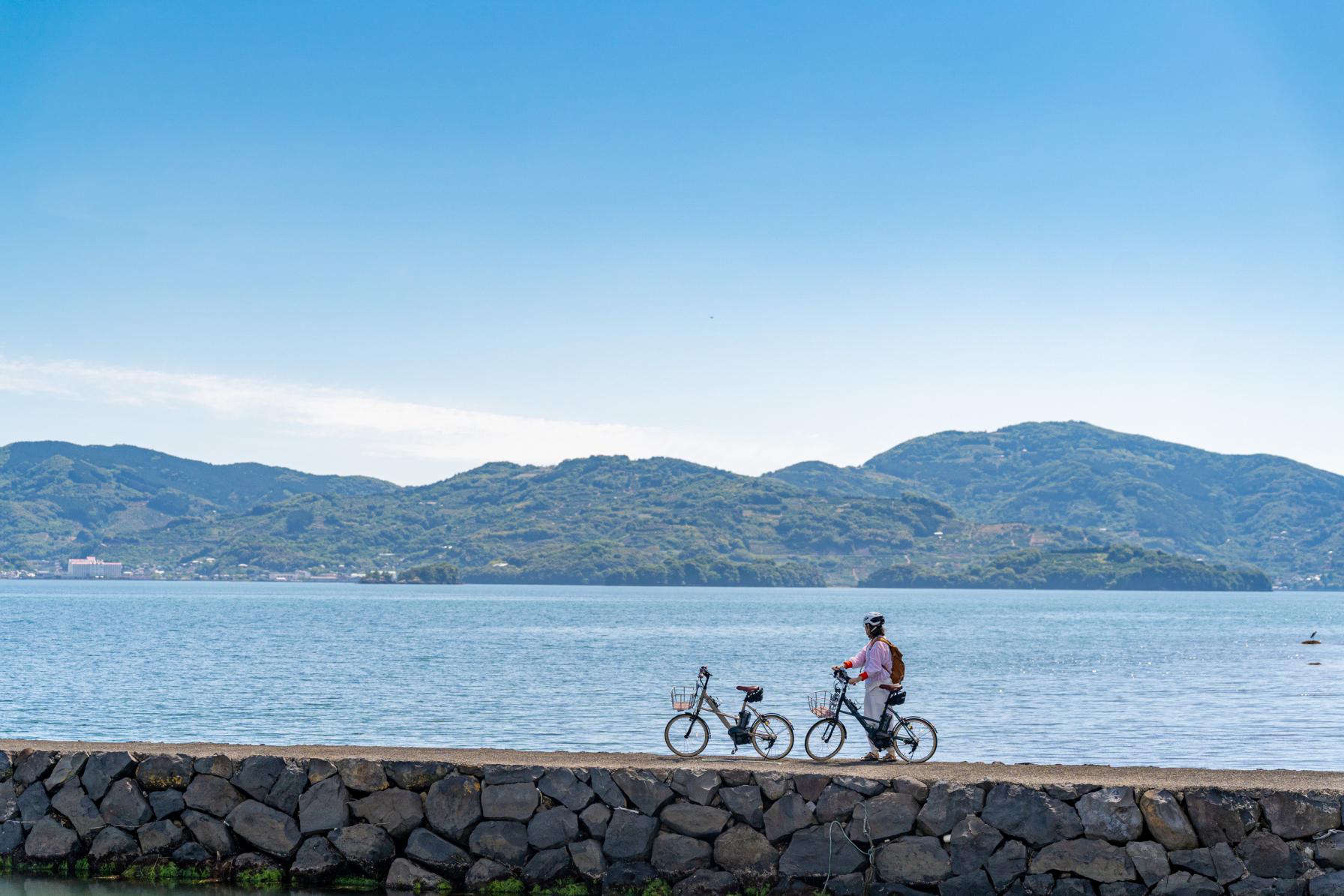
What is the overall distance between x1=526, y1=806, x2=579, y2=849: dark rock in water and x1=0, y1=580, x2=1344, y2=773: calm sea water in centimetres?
368

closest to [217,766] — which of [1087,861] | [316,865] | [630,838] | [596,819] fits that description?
[316,865]

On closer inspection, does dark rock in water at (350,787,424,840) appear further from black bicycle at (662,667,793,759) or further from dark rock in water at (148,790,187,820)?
black bicycle at (662,667,793,759)

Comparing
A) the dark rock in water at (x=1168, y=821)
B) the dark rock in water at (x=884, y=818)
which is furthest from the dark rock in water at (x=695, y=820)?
the dark rock in water at (x=1168, y=821)

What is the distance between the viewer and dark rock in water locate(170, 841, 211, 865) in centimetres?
1338

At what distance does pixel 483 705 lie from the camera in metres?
36.5

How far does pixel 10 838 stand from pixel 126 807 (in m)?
1.31

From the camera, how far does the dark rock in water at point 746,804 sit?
12.6 meters

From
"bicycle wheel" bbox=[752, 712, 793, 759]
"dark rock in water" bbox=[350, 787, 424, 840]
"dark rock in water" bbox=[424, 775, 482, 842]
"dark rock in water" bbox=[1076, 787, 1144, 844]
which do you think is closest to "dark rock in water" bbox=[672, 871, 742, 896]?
"dark rock in water" bbox=[424, 775, 482, 842]

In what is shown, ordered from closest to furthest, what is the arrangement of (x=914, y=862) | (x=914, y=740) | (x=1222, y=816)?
1. (x=1222, y=816)
2. (x=914, y=862)
3. (x=914, y=740)

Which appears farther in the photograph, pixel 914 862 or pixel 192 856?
pixel 192 856

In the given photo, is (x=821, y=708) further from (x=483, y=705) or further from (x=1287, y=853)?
(x=483, y=705)

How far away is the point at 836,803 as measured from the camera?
492 inches

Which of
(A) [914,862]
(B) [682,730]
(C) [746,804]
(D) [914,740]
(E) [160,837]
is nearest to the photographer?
(A) [914,862]

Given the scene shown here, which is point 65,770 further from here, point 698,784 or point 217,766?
point 698,784
